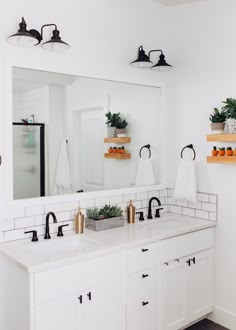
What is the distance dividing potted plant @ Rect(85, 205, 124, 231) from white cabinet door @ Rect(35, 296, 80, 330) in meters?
0.67

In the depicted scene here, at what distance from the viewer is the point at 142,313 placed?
2527 millimetres

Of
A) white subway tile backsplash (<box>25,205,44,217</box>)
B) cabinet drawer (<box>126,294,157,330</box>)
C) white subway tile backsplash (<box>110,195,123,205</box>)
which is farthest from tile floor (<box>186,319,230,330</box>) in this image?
white subway tile backsplash (<box>25,205,44,217</box>)

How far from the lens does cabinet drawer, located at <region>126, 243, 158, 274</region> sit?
2416 millimetres

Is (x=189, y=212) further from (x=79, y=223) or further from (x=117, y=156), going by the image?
(x=79, y=223)

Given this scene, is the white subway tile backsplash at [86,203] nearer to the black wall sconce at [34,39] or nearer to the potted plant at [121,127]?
the potted plant at [121,127]

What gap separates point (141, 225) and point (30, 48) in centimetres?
158

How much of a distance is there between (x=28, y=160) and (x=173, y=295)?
1492 millimetres

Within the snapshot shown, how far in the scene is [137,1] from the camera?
120 inches

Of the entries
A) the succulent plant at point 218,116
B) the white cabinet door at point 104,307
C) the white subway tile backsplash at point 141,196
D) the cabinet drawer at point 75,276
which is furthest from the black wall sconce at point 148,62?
the white cabinet door at point 104,307

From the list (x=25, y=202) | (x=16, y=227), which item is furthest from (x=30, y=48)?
(x=16, y=227)

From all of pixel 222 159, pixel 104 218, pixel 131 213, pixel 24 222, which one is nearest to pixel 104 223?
pixel 104 218

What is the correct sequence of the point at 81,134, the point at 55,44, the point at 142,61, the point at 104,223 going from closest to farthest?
the point at 55,44
the point at 104,223
the point at 81,134
the point at 142,61

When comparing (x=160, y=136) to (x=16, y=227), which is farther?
(x=160, y=136)

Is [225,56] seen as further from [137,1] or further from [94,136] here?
[94,136]
